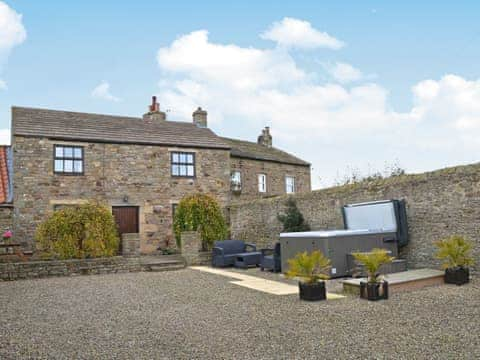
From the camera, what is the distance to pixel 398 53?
10867 mm

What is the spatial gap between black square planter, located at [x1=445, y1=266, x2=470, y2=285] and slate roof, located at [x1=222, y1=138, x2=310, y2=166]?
13.7 meters

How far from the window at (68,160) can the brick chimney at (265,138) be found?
1273 centimetres

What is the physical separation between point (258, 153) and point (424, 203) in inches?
544

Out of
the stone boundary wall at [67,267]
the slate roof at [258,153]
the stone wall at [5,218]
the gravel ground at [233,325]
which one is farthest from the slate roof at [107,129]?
the gravel ground at [233,325]

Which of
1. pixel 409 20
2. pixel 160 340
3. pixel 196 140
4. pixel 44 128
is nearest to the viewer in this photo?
pixel 160 340

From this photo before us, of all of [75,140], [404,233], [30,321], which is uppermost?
[75,140]

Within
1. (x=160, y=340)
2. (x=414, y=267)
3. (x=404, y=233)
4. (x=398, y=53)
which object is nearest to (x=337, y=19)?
(x=398, y=53)

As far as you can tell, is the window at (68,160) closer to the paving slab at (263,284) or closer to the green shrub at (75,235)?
the green shrub at (75,235)

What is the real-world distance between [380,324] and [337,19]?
6112 millimetres

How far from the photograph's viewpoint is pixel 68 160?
54.7ft

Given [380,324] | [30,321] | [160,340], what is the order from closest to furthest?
[160,340] → [380,324] → [30,321]

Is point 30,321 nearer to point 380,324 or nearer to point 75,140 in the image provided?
point 380,324

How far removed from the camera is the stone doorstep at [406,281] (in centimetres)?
823

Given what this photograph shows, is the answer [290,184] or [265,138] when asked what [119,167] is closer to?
[290,184]
